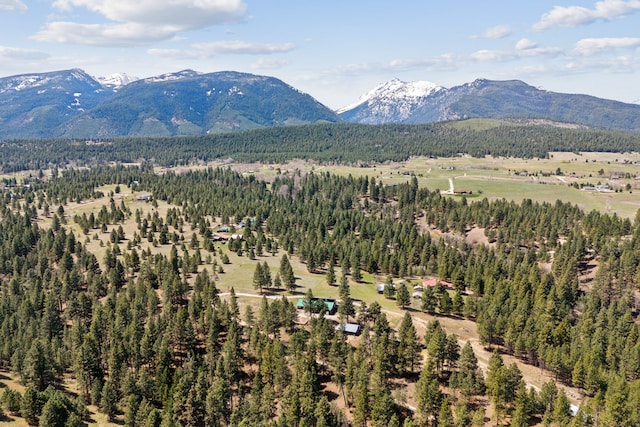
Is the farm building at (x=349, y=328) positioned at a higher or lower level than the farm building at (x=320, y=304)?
lower

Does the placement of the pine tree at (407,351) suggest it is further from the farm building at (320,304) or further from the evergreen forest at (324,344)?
the farm building at (320,304)

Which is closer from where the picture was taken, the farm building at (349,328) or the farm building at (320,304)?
the farm building at (349,328)

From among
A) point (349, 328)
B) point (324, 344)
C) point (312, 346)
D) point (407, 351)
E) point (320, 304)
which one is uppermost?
point (320, 304)

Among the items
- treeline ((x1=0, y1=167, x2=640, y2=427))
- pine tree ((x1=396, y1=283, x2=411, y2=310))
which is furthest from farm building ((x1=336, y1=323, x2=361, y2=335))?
pine tree ((x1=396, y1=283, x2=411, y2=310))

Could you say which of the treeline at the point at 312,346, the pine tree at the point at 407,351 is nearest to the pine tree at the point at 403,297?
the treeline at the point at 312,346

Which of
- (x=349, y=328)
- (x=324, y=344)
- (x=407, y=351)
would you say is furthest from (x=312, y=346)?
(x=407, y=351)

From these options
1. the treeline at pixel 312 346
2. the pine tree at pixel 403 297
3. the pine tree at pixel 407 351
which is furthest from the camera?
the pine tree at pixel 403 297

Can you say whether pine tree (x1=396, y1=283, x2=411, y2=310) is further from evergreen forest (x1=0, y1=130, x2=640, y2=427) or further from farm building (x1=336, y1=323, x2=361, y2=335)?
farm building (x1=336, y1=323, x2=361, y2=335)

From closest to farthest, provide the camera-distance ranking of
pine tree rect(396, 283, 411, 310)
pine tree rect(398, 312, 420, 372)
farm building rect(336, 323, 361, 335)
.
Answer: pine tree rect(398, 312, 420, 372), farm building rect(336, 323, 361, 335), pine tree rect(396, 283, 411, 310)

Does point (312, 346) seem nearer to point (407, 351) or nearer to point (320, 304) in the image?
point (407, 351)

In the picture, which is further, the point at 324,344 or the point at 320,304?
the point at 320,304

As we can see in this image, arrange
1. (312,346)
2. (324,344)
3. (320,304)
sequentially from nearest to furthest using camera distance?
(312,346)
(324,344)
(320,304)
